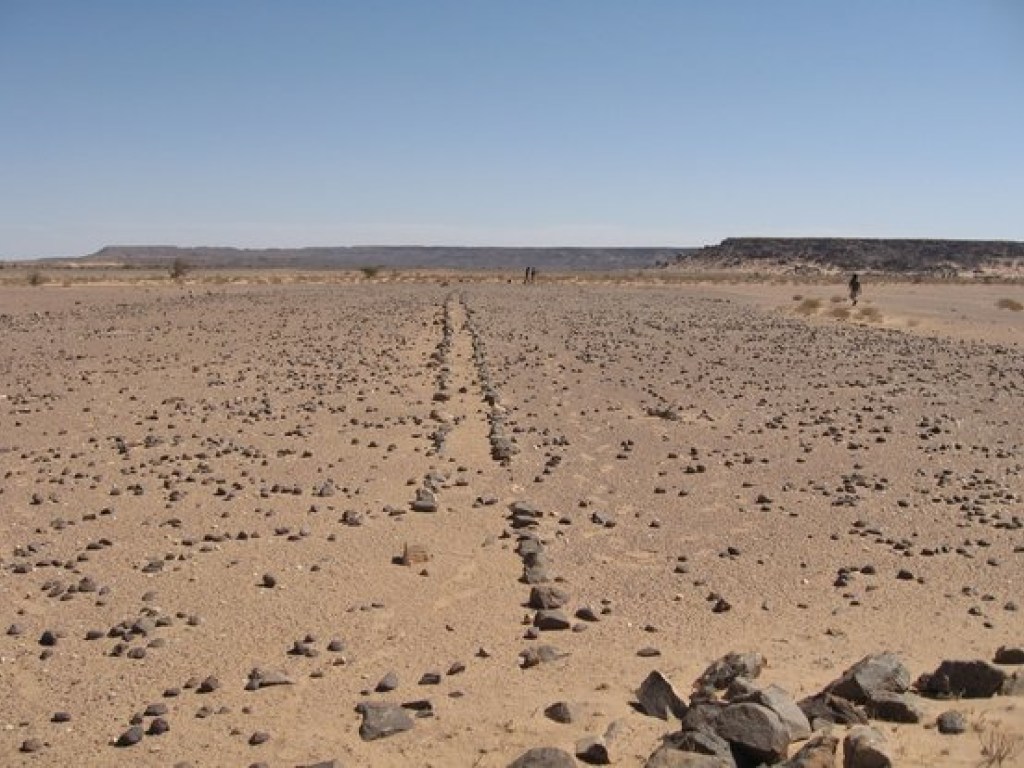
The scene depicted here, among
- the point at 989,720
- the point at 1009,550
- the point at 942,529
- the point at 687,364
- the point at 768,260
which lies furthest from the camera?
the point at 768,260

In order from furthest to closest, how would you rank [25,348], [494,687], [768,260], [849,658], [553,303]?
[768,260] → [553,303] → [25,348] → [849,658] → [494,687]

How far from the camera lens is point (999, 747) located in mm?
4645

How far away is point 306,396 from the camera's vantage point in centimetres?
1653

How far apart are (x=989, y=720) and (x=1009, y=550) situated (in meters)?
3.75

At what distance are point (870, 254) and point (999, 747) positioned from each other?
14861cm

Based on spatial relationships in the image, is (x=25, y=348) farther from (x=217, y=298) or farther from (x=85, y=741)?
(x=217, y=298)

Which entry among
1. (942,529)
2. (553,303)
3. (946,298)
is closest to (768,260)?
(946,298)

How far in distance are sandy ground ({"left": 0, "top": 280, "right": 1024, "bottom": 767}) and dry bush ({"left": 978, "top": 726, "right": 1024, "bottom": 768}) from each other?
2.9 inches

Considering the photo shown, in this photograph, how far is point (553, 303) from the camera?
4772 centimetres

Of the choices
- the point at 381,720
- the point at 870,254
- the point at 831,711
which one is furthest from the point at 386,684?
the point at 870,254

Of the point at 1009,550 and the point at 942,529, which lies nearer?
the point at 1009,550

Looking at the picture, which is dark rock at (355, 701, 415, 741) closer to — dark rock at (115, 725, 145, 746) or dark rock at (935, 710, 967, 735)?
dark rock at (115, 725, 145, 746)

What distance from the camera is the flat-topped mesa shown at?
133 m

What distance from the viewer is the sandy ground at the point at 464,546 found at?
5500 mm
